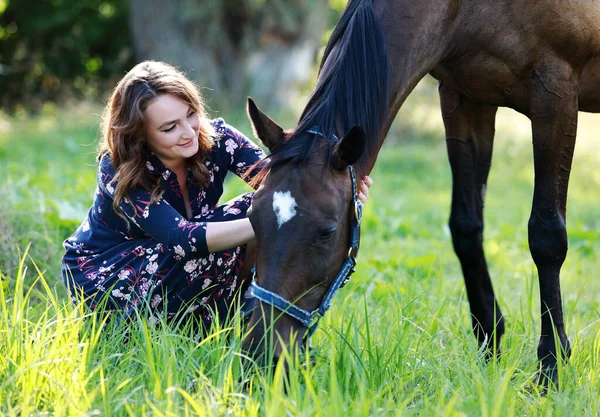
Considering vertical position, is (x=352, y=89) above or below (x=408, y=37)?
below

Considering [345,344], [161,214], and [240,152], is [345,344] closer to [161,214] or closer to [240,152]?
[161,214]

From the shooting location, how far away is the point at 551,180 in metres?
3.05

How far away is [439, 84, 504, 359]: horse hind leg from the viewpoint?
3516mm

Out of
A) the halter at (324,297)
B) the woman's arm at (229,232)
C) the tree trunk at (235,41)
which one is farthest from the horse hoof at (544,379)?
the tree trunk at (235,41)

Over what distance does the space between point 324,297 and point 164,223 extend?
0.76 m

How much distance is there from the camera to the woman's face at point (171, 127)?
9.71ft

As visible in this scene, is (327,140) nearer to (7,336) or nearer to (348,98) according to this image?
(348,98)

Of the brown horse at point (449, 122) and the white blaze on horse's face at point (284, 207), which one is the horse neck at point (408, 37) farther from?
the white blaze on horse's face at point (284, 207)

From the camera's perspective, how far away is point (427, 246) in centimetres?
583

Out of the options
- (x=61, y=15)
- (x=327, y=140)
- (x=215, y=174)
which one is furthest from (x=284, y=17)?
(x=327, y=140)

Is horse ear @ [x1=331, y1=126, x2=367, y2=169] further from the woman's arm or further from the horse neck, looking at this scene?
the woman's arm

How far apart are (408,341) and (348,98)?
3.30 feet

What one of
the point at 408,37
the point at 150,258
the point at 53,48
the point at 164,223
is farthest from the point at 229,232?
the point at 53,48

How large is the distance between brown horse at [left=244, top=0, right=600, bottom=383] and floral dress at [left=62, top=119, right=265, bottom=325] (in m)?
0.61
